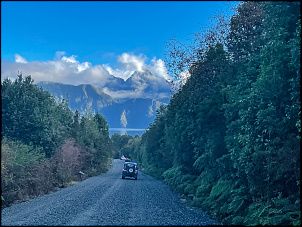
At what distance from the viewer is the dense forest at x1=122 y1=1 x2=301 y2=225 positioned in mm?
10453

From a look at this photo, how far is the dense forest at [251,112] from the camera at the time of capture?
10.5 meters

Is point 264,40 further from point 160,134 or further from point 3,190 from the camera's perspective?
point 160,134

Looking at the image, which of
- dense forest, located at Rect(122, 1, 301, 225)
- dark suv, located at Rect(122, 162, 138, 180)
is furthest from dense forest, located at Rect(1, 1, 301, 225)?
dark suv, located at Rect(122, 162, 138, 180)

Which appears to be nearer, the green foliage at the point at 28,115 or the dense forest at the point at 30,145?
the dense forest at the point at 30,145

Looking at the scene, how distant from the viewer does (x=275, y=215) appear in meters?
9.91

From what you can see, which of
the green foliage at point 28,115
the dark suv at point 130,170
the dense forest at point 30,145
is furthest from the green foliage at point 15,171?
the dark suv at point 130,170

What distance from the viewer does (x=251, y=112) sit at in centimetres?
1262

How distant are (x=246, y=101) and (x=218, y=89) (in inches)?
208

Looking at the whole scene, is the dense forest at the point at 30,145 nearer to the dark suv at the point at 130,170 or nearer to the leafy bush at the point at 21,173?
the leafy bush at the point at 21,173

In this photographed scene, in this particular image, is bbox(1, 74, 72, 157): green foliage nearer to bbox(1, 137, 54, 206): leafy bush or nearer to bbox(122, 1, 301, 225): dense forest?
bbox(1, 137, 54, 206): leafy bush

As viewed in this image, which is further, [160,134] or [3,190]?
[160,134]

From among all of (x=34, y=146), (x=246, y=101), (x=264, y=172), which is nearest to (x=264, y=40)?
(x=246, y=101)

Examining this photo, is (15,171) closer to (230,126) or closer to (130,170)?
(230,126)


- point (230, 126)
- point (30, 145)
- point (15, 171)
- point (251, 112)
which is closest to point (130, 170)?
point (30, 145)
